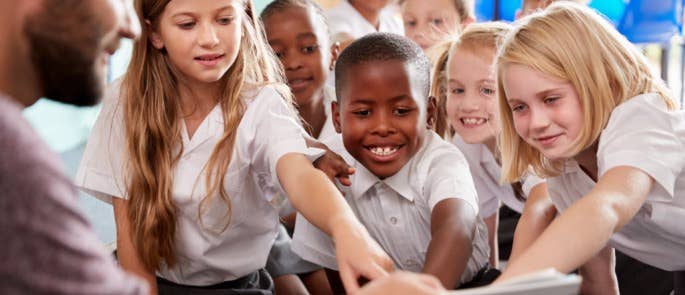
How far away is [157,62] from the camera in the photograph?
5.30 feet

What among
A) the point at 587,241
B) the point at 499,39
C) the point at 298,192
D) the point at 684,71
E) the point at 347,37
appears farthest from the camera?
the point at 684,71

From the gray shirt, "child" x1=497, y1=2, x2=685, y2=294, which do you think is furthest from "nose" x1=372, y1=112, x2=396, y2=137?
the gray shirt

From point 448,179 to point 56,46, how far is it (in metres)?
0.81

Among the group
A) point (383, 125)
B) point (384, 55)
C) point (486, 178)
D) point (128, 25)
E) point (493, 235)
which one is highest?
point (128, 25)

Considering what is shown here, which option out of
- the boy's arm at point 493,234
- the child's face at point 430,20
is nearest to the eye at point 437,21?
the child's face at point 430,20

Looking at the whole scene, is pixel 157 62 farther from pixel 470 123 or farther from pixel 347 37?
pixel 347 37

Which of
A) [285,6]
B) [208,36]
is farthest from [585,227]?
[285,6]

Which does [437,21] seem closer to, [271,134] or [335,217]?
[271,134]

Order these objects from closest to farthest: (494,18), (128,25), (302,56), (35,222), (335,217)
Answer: (35,222) < (128,25) < (335,217) < (302,56) < (494,18)

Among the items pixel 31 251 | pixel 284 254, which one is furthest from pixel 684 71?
pixel 31 251

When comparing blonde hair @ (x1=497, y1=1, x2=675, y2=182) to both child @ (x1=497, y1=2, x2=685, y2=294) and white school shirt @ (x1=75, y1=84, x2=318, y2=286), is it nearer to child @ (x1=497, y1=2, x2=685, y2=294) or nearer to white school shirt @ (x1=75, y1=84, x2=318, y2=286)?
child @ (x1=497, y1=2, x2=685, y2=294)

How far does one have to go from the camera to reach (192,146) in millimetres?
1572

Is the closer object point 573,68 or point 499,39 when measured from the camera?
point 573,68

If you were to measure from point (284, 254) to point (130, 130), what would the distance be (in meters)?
0.51
